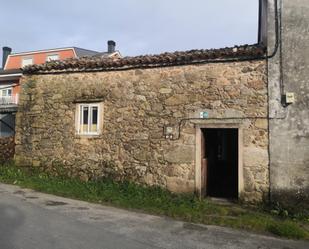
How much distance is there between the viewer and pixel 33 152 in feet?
40.5

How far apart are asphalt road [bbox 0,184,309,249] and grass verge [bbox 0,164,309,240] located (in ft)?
1.51

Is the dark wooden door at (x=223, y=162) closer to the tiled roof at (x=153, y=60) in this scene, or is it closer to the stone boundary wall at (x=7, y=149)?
the tiled roof at (x=153, y=60)

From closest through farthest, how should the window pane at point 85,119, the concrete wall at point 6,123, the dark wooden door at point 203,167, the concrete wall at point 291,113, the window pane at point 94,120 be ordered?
the concrete wall at point 291,113, the dark wooden door at point 203,167, the window pane at point 94,120, the window pane at point 85,119, the concrete wall at point 6,123

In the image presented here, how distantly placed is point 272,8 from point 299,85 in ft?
6.63

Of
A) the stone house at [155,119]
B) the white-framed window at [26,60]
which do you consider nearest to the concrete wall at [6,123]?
the stone house at [155,119]

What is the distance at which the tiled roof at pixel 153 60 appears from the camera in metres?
9.90

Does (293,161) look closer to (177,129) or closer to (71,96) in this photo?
(177,129)

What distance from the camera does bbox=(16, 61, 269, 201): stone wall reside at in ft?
31.9

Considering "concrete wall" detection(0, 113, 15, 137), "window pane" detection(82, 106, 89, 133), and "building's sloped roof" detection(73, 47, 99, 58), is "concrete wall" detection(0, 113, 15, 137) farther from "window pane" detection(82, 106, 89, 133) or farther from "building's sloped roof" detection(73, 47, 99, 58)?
"building's sloped roof" detection(73, 47, 99, 58)

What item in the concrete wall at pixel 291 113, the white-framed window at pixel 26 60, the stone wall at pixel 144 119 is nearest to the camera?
the concrete wall at pixel 291 113

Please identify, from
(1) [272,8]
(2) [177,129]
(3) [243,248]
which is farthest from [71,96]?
(3) [243,248]

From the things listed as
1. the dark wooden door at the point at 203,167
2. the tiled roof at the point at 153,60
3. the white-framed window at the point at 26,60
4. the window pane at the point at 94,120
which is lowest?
the dark wooden door at the point at 203,167

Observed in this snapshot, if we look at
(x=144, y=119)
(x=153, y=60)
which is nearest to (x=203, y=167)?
(x=144, y=119)

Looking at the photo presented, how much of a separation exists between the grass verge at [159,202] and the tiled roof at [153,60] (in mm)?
3228
